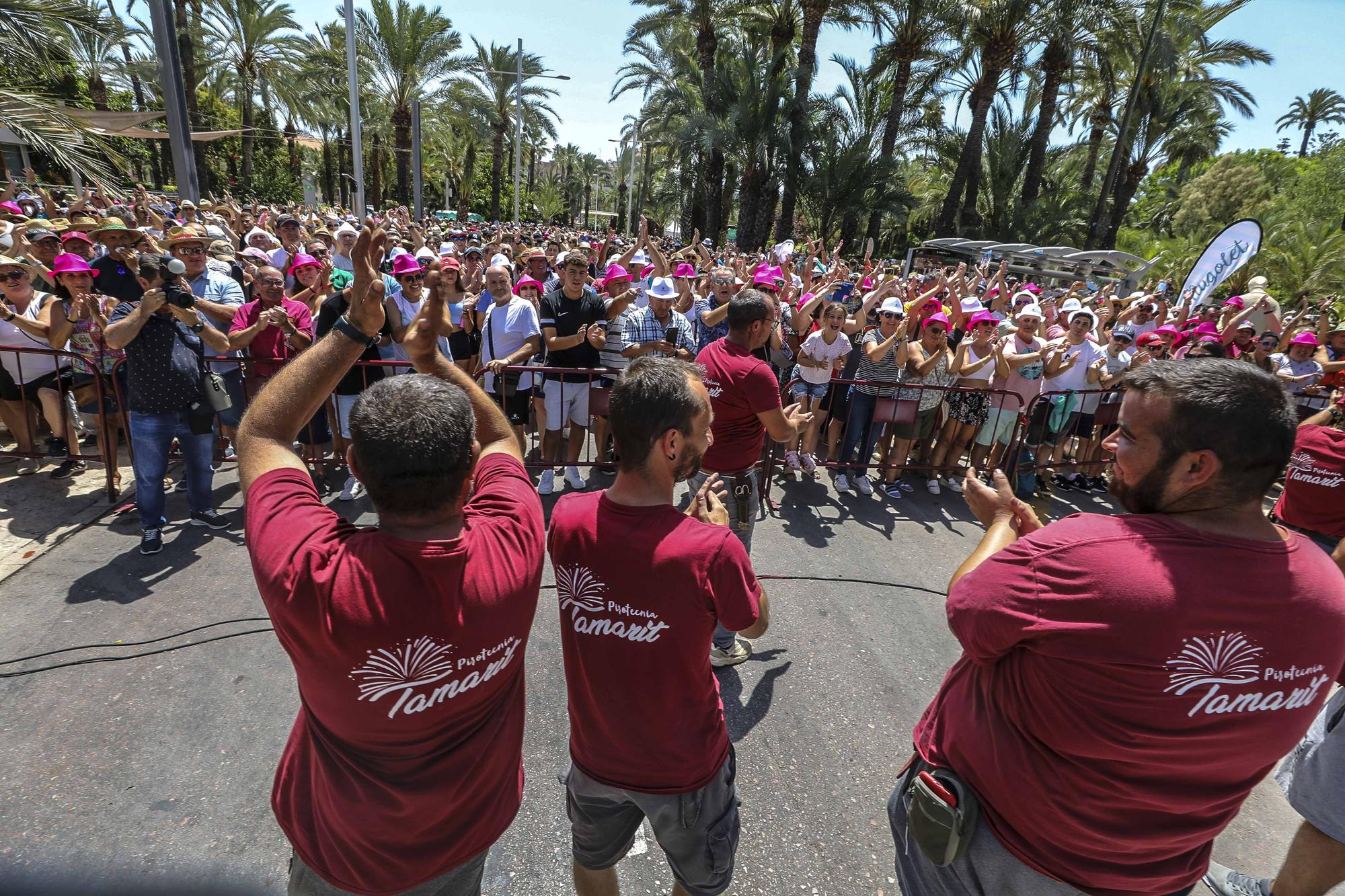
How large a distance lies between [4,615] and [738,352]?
14.8 ft

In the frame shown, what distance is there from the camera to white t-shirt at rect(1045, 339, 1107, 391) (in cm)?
710

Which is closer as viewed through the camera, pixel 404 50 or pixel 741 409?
pixel 741 409

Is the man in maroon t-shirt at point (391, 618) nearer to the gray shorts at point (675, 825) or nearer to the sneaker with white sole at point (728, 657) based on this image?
the gray shorts at point (675, 825)

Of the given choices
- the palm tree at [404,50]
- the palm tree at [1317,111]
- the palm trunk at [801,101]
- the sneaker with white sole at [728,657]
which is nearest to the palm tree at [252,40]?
the palm tree at [404,50]

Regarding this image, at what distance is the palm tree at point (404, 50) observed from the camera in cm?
2377

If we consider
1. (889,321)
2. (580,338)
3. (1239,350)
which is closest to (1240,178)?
(1239,350)

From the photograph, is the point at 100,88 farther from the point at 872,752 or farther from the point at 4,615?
the point at 872,752

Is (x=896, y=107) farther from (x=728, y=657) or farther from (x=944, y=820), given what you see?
(x=944, y=820)

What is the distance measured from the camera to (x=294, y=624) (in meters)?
1.31

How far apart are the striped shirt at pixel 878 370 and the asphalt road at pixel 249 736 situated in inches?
92.3

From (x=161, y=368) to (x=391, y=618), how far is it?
447 centimetres

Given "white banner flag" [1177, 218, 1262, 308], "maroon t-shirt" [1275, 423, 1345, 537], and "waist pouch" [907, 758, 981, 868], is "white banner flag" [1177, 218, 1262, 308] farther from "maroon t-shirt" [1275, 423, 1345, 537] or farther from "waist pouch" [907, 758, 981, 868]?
"waist pouch" [907, 758, 981, 868]

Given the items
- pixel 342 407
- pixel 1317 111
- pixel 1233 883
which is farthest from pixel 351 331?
pixel 1317 111

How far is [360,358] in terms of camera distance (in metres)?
5.20
